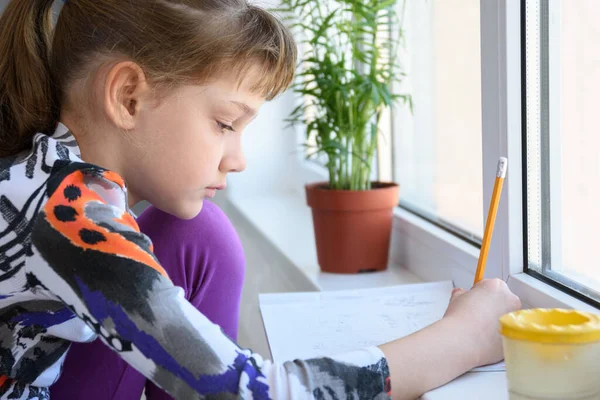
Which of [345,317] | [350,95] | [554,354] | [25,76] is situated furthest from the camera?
[350,95]

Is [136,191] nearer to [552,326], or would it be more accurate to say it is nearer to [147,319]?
[147,319]

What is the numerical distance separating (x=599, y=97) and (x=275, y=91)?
0.35 metres

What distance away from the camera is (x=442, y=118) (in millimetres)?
1411

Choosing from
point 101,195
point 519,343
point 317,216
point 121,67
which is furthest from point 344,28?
point 519,343

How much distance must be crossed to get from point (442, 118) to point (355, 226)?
24cm

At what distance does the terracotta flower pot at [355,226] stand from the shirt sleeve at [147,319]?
619 mm

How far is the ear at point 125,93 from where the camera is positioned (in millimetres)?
847

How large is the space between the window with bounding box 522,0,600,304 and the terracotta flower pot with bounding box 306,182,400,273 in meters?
0.38

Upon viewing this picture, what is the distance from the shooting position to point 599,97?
897 millimetres

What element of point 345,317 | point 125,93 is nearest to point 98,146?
point 125,93

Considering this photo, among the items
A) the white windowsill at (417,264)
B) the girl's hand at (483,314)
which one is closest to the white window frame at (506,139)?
the white windowsill at (417,264)

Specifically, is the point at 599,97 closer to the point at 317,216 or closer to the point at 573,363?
the point at 573,363

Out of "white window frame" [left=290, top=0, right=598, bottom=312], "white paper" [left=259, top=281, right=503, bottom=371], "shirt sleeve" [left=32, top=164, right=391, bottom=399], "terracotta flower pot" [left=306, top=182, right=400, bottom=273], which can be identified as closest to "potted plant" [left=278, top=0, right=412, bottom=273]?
"terracotta flower pot" [left=306, top=182, right=400, bottom=273]

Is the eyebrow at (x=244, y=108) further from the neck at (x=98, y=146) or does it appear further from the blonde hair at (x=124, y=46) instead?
the neck at (x=98, y=146)
